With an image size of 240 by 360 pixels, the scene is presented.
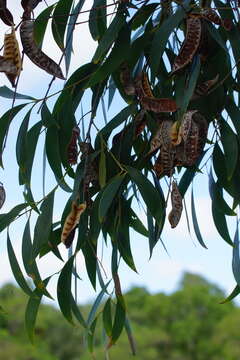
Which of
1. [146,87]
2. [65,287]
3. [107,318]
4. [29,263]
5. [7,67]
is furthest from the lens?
[107,318]

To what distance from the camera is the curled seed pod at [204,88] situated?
1268 mm

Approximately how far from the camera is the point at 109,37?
1.27 meters

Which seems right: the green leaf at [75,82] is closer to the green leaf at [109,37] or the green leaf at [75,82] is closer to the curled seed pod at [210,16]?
the green leaf at [109,37]

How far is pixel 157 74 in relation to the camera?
1.40 metres

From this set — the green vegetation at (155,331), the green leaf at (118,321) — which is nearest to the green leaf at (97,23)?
the green leaf at (118,321)

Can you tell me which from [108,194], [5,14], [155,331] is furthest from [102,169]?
[155,331]

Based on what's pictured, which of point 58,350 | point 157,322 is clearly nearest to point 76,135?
point 58,350

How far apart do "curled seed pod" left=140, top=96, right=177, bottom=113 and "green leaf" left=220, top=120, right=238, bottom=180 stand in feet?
0.59

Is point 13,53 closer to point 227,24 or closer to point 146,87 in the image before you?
point 146,87

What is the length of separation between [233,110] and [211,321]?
655 inches

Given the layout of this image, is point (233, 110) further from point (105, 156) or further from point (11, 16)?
point (11, 16)

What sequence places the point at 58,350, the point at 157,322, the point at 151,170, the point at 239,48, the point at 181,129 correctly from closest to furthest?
the point at 181,129 < the point at 239,48 < the point at 151,170 < the point at 58,350 < the point at 157,322

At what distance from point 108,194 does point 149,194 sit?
8 centimetres

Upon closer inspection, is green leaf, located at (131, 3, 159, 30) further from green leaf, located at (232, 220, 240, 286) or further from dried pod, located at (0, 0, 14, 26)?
green leaf, located at (232, 220, 240, 286)
